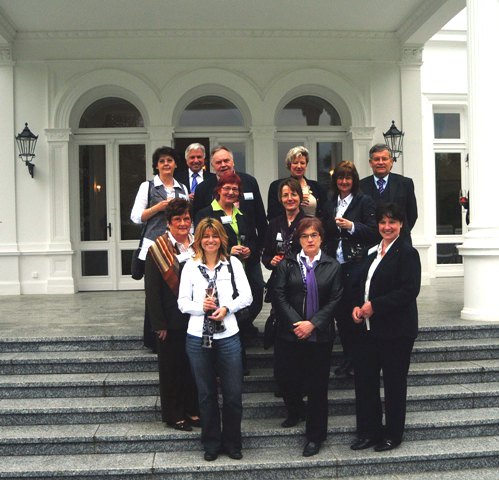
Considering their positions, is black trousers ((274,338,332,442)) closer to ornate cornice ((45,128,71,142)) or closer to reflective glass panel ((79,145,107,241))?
reflective glass panel ((79,145,107,241))

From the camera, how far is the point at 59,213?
970 cm

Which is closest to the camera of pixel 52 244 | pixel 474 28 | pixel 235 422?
pixel 235 422

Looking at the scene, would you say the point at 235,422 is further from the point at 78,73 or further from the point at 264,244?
the point at 78,73

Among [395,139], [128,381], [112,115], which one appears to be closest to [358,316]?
[128,381]

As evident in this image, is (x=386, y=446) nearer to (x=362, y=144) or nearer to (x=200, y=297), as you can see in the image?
(x=200, y=297)

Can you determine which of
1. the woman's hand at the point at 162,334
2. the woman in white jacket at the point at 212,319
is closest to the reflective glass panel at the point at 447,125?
the woman in white jacket at the point at 212,319

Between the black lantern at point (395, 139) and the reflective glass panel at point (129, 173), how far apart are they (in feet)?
14.5

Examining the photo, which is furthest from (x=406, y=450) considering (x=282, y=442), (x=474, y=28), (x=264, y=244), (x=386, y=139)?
(x=386, y=139)

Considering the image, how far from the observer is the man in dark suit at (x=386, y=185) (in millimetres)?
4922

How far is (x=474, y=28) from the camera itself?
259 inches

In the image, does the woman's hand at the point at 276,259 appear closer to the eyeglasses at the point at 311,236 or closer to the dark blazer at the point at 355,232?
the eyeglasses at the point at 311,236

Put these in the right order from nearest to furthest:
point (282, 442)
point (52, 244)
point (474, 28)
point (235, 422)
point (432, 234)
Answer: point (235, 422) → point (282, 442) → point (474, 28) → point (52, 244) → point (432, 234)

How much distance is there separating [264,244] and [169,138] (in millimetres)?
5742

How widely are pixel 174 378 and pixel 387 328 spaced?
166 centimetres
